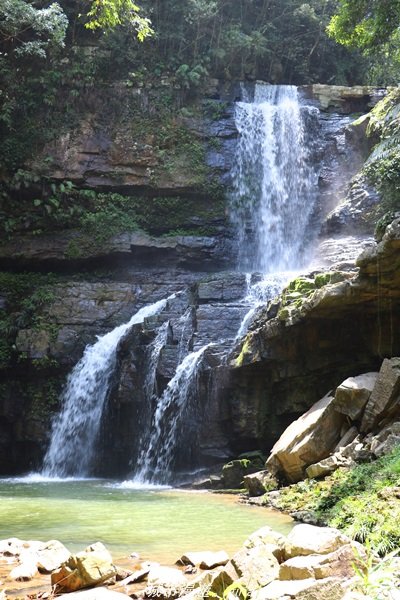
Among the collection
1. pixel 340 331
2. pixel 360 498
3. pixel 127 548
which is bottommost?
pixel 127 548

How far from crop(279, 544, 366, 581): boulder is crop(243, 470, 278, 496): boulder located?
6.06m

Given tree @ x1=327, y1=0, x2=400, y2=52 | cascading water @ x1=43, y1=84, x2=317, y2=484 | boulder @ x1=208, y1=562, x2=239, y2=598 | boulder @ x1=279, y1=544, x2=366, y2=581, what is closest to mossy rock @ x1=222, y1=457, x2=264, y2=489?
cascading water @ x1=43, y1=84, x2=317, y2=484

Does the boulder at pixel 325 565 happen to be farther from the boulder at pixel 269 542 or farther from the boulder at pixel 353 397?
the boulder at pixel 353 397

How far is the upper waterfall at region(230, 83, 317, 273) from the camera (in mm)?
21641

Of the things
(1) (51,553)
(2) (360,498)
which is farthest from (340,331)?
(1) (51,553)

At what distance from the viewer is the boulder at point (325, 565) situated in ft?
11.8

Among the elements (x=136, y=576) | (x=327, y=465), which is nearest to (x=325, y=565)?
(x=136, y=576)

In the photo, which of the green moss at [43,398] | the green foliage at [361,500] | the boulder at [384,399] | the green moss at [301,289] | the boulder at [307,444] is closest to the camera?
the green foliage at [361,500]

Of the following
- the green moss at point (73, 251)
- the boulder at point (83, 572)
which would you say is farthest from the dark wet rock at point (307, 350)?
the green moss at point (73, 251)

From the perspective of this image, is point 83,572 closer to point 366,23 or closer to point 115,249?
point 366,23

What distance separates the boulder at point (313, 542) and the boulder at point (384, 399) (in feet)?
16.6

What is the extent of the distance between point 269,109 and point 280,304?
12784mm

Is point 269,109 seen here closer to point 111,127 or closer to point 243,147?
point 243,147

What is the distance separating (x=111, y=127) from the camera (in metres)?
23.2
